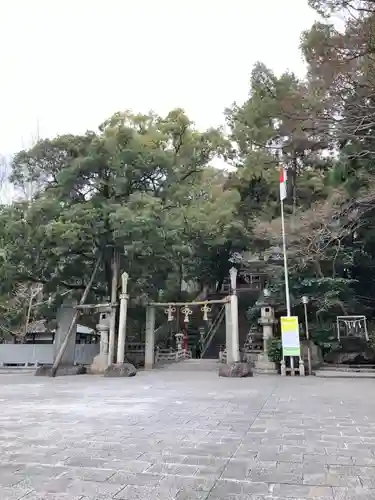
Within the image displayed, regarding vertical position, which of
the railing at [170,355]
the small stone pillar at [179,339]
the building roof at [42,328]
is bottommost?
the railing at [170,355]

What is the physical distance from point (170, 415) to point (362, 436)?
2549mm

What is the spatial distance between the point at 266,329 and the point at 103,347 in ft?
20.9

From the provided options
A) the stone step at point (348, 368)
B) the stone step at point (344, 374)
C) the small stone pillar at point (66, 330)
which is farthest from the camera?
the small stone pillar at point (66, 330)

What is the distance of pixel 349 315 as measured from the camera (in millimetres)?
16672

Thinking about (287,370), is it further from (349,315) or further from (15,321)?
(15,321)

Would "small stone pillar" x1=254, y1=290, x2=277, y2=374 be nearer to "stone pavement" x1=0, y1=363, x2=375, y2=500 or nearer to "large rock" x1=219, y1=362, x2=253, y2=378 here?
"large rock" x1=219, y1=362, x2=253, y2=378

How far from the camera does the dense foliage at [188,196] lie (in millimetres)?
11406

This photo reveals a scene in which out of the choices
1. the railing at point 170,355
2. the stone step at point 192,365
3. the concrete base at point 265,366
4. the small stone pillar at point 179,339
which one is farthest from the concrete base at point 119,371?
the small stone pillar at point 179,339

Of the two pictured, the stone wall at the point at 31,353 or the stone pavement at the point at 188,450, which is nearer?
the stone pavement at the point at 188,450

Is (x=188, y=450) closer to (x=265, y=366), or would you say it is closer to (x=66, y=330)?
(x=265, y=366)

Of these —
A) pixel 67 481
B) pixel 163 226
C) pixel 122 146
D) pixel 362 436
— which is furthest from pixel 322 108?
pixel 67 481

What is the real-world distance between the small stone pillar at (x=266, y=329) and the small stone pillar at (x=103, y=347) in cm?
561

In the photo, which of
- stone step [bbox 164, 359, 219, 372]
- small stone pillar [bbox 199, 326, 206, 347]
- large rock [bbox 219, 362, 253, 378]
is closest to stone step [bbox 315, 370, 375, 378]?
large rock [bbox 219, 362, 253, 378]

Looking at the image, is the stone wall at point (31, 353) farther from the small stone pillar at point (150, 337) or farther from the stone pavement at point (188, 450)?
the stone pavement at point (188, 450)
